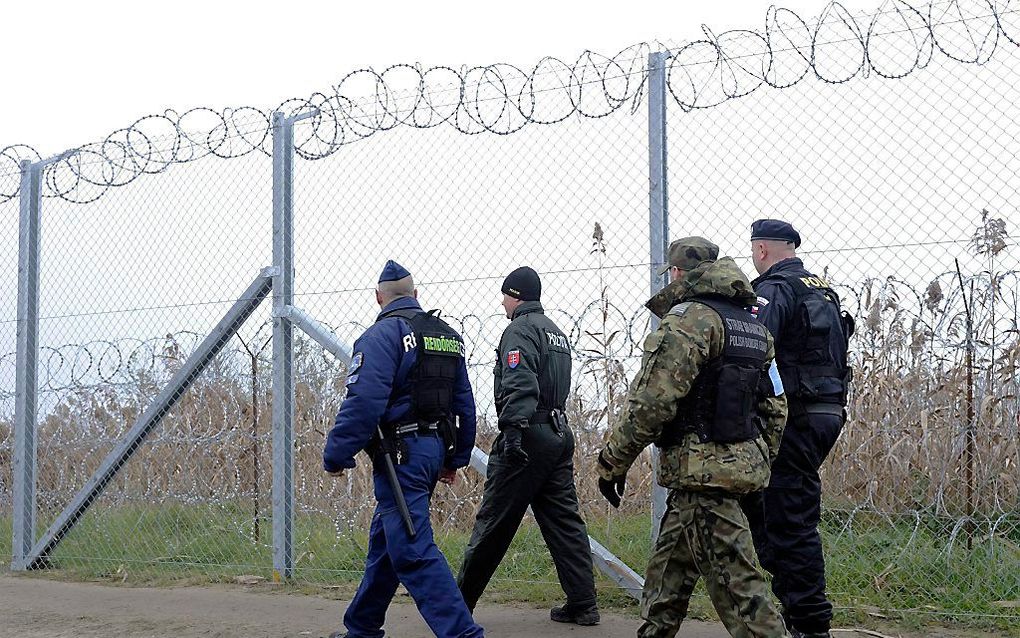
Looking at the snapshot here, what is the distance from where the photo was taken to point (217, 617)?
6.01 m

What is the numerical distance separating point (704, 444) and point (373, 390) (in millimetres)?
1498

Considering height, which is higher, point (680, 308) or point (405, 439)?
point (680, 308)

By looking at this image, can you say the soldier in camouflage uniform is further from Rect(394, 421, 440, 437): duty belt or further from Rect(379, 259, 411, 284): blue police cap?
Rect(379, 259, 411, 284): blue police cap

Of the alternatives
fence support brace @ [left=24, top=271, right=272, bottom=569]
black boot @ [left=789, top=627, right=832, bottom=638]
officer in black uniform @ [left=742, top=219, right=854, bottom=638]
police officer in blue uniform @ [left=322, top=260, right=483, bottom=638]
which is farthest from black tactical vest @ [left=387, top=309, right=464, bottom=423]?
fence support brace @ [left=24, top=271, right=272, bottom=569]

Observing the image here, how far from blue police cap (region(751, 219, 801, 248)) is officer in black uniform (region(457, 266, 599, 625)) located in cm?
116

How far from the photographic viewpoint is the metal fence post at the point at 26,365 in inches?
315

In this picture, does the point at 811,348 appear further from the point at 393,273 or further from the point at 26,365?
the point at 26,365

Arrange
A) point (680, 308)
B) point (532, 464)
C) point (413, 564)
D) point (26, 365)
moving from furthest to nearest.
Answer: point (26, 365), point (532, 464), point (413, 564), point (680, 308)

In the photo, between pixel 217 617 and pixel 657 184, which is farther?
pixel 217 617

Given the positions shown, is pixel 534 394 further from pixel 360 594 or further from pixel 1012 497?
pixel 1012 497

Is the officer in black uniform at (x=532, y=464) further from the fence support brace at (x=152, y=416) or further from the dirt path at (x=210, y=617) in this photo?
the fence support brace at (x=152, y=416)

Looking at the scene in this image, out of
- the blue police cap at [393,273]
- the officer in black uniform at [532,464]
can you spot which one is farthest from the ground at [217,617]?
the blue police cap at [393,273]

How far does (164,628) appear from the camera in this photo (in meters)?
5.82

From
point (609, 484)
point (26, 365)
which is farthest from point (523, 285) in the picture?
point (26, 365)
